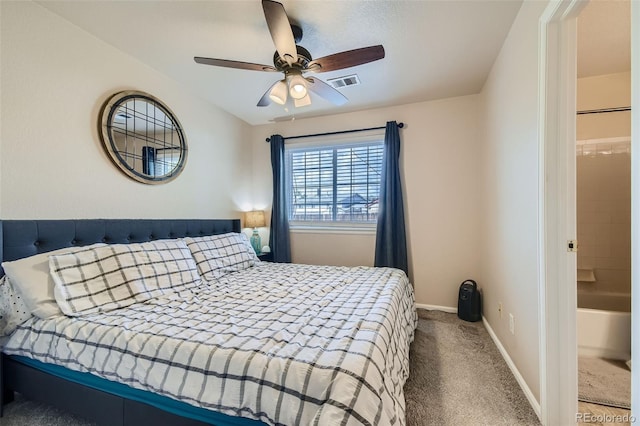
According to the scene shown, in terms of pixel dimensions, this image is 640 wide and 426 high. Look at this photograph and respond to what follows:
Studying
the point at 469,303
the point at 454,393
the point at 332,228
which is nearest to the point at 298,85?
the point at 332,228

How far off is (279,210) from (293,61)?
2.16 metres

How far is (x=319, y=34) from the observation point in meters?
1.92

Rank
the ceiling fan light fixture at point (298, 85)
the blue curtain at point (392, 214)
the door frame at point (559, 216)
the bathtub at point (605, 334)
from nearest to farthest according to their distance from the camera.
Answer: the door frame at point (559, 216)
the ceiling fan light fixture at point (298, 85)
the bathtub at point (605, 334)
the blue curtain at point (392, 214)

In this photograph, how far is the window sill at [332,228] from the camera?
11.1 ft

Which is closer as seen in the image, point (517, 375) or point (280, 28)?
point (280, 28)

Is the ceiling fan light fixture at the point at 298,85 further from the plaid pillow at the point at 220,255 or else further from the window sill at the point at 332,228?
the window sill at the point at 332,228

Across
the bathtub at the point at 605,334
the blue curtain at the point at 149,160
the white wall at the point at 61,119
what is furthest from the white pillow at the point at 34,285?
the bathtub at the point at 605,334

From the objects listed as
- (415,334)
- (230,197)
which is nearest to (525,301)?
(415,334)

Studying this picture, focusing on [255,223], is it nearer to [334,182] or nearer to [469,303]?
[334,182]

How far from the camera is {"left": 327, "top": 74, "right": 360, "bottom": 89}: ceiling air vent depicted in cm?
253

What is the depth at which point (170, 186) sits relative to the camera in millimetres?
2602

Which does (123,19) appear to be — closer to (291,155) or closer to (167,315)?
(167,315)

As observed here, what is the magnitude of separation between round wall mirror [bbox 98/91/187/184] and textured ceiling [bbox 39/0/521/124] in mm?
380

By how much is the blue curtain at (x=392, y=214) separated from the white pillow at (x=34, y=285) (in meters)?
2.76
